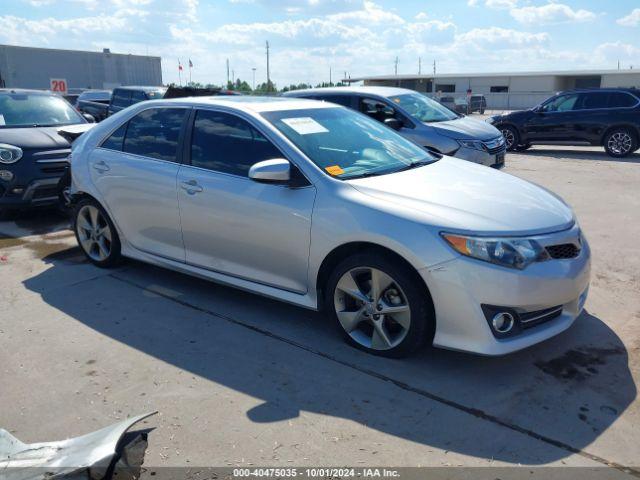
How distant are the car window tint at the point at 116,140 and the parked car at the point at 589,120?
479 inches

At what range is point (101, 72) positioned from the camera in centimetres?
5606

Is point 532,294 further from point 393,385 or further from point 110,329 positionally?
point 110,329

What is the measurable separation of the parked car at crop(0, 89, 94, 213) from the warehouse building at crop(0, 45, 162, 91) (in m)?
46.6

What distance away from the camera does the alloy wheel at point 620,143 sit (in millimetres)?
13570

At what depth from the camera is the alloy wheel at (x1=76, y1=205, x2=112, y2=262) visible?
541cm

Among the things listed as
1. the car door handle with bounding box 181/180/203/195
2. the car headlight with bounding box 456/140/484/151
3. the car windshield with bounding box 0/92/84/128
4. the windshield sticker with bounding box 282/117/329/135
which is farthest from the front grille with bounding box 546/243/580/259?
the car windshield with bounding box 0/92/84/128

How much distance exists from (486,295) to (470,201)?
0.68 m

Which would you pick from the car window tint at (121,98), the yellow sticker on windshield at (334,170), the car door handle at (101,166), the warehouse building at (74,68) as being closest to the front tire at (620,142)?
the yellow sticker on windshield at (334,170)

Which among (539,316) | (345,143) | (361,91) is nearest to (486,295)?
(539,316)

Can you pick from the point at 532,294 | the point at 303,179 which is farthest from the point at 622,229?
the point at 303,179

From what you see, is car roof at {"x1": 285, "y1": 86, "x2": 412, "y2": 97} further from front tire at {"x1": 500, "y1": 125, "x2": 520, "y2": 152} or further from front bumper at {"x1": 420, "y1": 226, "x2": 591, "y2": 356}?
front bumper at {"x1": 420, "y1": 226, "x2": 591, "y2": 356}

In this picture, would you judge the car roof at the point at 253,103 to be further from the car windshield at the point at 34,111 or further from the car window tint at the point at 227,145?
the car windshield at the point at 34,111

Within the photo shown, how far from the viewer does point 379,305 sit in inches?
143

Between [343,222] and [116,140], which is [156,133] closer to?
[116,140]
